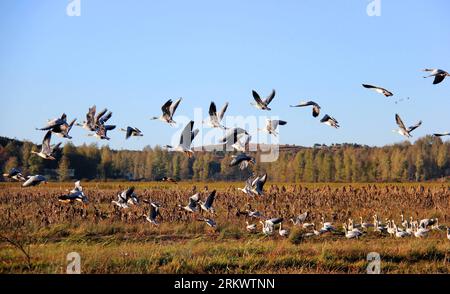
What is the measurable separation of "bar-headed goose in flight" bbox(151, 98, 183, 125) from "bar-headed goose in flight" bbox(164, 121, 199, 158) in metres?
0.43

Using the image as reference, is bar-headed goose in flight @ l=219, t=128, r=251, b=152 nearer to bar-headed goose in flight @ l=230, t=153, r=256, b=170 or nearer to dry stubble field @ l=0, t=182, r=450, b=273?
bar-headed goose in flight @ l=230, t=153, r=256, b=170

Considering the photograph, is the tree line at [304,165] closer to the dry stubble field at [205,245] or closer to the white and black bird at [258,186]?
the dry stubble field at [205,245]

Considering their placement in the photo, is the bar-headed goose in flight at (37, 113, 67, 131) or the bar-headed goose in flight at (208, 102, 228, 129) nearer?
the bar-headed goose in flight at (37, 113, 67, 131)

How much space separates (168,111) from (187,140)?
868 mm

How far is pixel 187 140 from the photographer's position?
40.7 feet

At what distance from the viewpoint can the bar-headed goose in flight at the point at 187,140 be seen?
12.4 metres

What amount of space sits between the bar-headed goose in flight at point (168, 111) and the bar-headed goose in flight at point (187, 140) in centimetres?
43

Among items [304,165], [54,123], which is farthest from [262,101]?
[304,165]

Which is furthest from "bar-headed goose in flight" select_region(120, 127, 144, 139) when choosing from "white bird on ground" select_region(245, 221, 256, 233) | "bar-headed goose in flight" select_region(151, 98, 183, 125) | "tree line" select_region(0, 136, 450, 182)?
"tree line" select_region(0, 136, 450, 182)

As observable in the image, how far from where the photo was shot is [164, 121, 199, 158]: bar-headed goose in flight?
12375 mm

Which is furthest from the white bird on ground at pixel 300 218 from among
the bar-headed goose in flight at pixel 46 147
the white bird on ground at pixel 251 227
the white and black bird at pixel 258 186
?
the bar-headed goose in flight at pixel 46 147

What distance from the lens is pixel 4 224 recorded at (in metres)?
18.1
